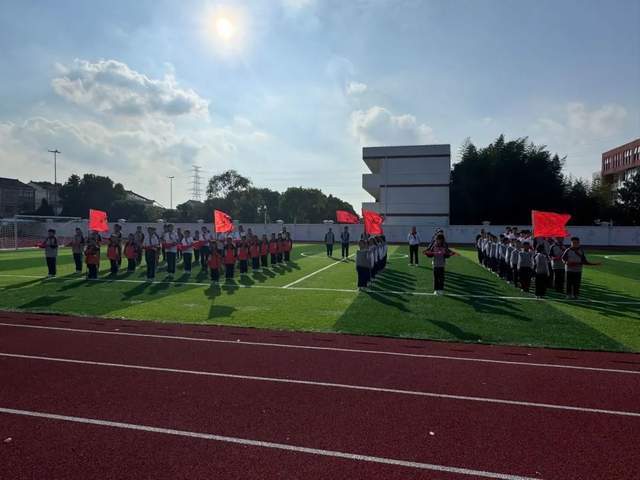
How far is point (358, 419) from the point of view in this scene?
17.0 feet

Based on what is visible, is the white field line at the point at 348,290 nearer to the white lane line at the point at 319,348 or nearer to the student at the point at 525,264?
the student at the point at 525,264

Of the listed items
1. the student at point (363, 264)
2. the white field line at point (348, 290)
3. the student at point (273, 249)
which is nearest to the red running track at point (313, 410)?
the white field line at point (348, 290)

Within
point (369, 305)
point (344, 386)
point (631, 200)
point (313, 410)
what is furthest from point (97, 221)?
point (631, 200)

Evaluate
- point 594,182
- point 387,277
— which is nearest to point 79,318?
point 387,277

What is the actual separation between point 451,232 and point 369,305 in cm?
3296

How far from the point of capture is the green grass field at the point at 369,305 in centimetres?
→ 939

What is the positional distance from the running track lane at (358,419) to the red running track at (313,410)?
2 cm

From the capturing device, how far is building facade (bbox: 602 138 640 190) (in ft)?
254

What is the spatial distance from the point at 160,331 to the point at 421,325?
573 centimetres

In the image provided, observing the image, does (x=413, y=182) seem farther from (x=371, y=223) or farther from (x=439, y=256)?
(x=439, y=256)

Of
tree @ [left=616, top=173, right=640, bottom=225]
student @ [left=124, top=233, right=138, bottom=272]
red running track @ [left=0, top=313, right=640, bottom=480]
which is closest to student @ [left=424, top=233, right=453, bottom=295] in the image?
Answer: red running track @ [left=0, top=313, right=640, bottom=480]

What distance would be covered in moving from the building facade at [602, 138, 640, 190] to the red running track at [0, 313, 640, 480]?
3243 inches

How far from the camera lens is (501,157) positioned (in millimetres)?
53875

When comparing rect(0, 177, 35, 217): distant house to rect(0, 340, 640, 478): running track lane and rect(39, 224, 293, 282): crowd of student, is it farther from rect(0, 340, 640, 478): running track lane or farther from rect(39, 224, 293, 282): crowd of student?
rect(0, 340, 640, 478): running track lane
